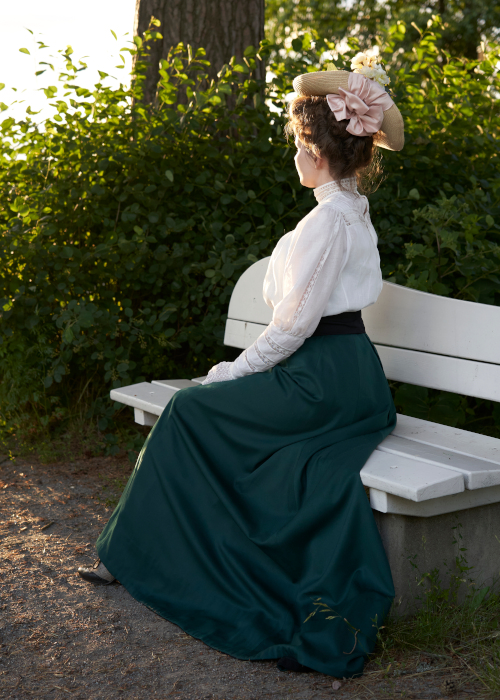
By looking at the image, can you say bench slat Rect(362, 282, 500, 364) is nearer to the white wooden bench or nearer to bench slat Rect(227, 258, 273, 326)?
the white wooden bench

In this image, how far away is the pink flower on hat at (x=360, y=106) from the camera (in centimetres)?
233

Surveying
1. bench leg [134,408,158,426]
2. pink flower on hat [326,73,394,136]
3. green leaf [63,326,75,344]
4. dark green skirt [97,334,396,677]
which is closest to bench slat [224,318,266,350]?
bench leg [134,408,158,426]

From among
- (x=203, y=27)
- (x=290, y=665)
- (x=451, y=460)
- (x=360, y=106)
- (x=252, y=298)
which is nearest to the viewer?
(x=290, y=665)

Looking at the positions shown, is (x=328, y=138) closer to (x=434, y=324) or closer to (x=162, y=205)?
(x=434, y=324)

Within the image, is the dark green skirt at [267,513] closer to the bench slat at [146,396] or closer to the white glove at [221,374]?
the white glove at [221,374]

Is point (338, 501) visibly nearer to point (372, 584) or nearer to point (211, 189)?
point (372, 584)

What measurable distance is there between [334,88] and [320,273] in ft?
2.11

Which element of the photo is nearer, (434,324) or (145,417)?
(434,324)

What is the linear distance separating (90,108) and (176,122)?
477mm

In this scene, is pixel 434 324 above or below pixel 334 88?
below

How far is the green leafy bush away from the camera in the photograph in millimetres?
3711

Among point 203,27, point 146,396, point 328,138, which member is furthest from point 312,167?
point 203,27

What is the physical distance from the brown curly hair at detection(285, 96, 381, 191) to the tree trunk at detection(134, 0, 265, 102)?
2.17 metres

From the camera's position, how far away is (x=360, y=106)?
232 cm
